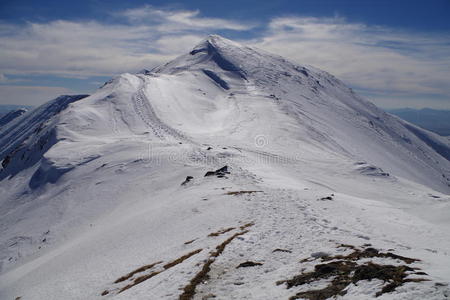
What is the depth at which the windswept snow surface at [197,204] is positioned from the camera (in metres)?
14.8

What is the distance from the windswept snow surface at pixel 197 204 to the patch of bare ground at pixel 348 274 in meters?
0.31

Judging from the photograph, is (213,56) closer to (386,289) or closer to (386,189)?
(386,189)

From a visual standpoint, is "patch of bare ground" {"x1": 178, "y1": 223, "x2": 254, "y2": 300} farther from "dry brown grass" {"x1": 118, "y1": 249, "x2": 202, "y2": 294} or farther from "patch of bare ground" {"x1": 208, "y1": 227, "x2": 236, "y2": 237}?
"patch of bare ground" {"x1": 208, "y1": 227, "x2": 236, "y2": 237}

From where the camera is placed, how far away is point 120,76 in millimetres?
130500

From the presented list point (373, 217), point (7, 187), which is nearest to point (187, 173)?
point (373, 217)

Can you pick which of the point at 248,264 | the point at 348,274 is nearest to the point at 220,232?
the point at 248,264

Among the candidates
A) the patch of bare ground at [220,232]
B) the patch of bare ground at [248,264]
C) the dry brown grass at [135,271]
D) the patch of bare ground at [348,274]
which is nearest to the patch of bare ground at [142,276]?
the dry brown grass at [135,271]

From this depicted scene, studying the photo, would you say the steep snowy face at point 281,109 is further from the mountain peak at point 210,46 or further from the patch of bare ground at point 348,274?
the patch of bare ground at point 348,274

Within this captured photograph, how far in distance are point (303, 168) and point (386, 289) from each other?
4506 cm

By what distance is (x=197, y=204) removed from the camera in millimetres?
27828

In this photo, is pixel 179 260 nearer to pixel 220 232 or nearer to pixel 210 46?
pixel 220 232

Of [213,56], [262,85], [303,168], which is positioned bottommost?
[303,168]

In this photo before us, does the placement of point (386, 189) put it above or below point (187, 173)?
below

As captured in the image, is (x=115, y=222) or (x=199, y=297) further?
(x=115, y=222)
